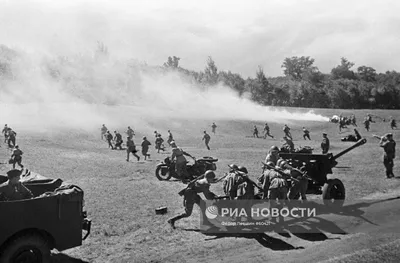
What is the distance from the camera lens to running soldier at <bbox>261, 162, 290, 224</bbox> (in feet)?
34.9

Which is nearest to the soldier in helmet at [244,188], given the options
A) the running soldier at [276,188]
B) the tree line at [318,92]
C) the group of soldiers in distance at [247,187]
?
the group of soldiers in distance at [247,187]

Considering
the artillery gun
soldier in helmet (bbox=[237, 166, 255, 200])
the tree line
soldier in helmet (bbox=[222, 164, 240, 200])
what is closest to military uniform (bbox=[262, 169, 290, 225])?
soldier in helmet (bbox=[237, 166, 255, 200])

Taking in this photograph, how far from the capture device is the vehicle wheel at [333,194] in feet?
41.4

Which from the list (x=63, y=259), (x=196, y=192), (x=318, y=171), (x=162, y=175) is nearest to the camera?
(x=63, y=259)

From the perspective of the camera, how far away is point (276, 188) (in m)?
10.6

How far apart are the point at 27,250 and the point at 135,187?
954 centimetres

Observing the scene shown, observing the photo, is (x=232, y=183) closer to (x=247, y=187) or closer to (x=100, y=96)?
(x=247, y=187)

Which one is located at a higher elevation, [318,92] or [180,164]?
[318,92]

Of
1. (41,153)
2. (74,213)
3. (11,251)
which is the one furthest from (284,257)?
(41,153)

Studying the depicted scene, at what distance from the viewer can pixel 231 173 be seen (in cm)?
1109

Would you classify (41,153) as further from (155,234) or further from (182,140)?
(155,234)


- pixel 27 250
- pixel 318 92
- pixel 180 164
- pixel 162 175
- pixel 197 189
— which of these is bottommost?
pixel 162 175

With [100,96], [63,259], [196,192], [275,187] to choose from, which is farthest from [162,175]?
[100,96]

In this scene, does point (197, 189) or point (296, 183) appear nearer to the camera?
point (197, 189)
